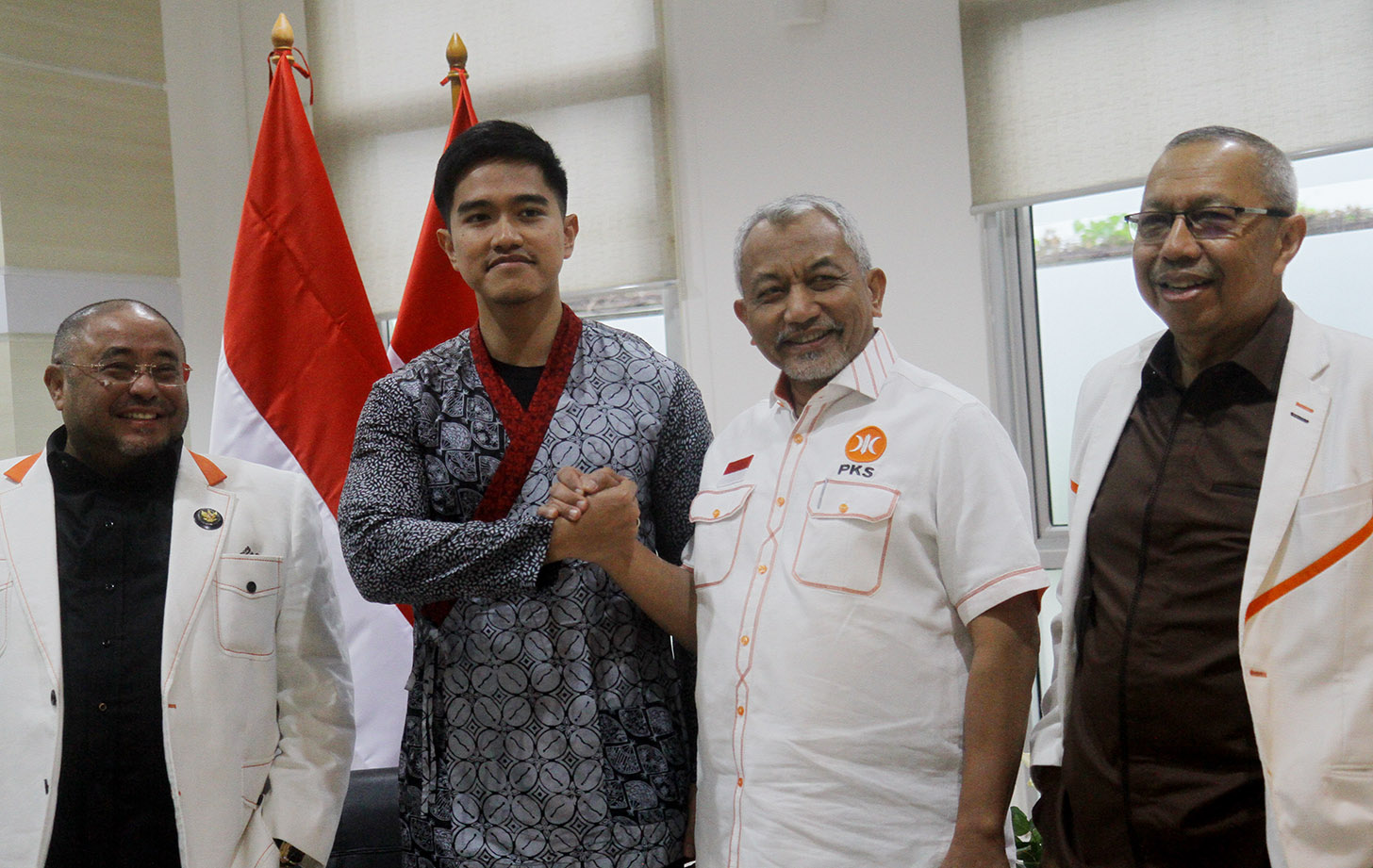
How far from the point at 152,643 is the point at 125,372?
0.45 meters

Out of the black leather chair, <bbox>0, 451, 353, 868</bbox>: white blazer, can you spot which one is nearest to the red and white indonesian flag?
the black leather chair

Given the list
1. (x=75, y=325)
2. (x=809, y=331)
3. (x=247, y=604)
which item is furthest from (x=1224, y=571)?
(x=75, y=325)

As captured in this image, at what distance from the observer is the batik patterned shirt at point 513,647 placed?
1.75 m

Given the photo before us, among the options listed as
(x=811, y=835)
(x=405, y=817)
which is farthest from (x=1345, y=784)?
(x=405, y=817)

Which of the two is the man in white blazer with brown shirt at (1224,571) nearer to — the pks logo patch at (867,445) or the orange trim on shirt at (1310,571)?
the orange trim on shirt at (1310,571)

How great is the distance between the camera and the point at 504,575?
170 cm

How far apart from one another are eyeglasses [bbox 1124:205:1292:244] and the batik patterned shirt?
0.81 m

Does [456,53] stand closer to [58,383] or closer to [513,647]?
[58,383]

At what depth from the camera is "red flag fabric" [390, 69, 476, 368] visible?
311 centimetres

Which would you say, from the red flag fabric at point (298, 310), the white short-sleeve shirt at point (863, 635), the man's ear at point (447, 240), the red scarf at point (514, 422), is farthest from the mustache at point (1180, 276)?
the red flag fabric at point (298, 310)

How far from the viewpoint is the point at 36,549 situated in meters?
1.94

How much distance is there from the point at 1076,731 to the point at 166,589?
1.44 m

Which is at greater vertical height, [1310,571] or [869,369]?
[869,369]

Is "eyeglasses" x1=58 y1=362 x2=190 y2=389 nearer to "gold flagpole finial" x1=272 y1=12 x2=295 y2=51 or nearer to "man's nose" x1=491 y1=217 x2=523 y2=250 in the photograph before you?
"man's nose" x1=491 y1=217 x2=523 y2=250
